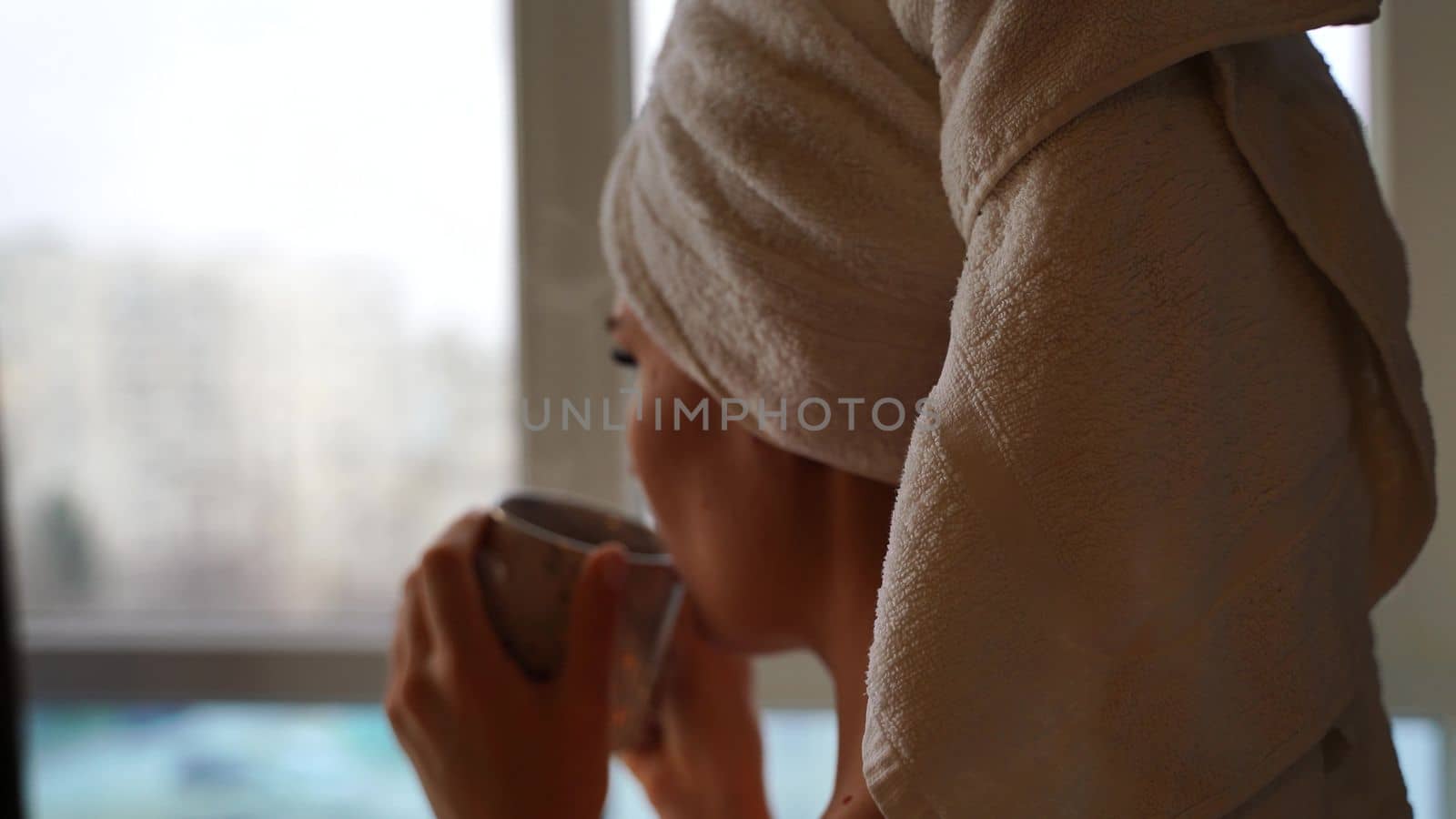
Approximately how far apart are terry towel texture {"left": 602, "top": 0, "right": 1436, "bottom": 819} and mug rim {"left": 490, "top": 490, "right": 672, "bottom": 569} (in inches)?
9.4

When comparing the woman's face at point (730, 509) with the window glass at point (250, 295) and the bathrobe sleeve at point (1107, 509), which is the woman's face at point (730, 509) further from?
the window glass at point (250, 295)

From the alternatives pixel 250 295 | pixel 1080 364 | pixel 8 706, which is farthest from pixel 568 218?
pixel 8 706

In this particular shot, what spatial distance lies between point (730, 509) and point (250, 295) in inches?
21.8

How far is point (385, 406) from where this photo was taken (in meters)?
0.93

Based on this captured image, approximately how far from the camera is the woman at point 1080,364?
1.32 feet

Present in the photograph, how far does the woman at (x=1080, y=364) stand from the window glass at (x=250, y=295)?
1.34ft

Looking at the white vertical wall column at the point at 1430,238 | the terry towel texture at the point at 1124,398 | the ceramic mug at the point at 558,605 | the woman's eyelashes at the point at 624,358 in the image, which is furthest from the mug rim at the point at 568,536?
the white vertical wall column at the point at 1430,238

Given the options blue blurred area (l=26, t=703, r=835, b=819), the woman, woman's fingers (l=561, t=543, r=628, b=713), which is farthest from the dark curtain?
the woman

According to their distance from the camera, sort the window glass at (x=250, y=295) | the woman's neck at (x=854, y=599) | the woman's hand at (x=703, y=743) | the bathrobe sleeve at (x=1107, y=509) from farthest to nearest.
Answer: the window glass at (x=250, y=295) → the woman's hand at (x=703, y=743) → the woman's neck at (x=854, y=599) → the bathrobe sleeve at (x=1107, y=509)

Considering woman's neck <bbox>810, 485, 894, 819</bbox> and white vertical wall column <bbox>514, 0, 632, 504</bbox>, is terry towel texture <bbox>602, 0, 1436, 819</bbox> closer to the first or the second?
woman's neck <bbox>810, 485, 894, 819</bbox>

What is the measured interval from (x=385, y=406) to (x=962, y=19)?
25.1 inches

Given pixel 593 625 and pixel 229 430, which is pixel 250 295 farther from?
pixel 593 625

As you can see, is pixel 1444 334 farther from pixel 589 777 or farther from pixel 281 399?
pixel 281 399

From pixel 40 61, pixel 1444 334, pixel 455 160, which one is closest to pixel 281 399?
pixel 455 160
